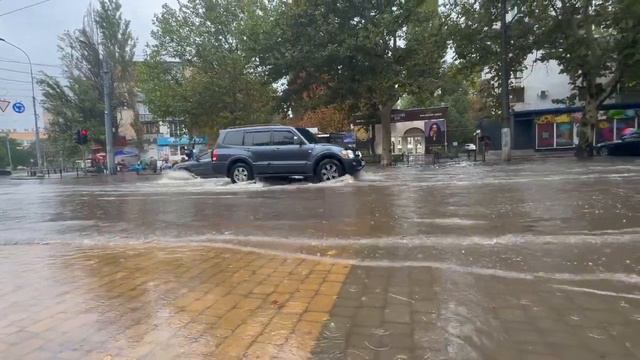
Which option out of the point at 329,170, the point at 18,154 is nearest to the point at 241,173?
the point at 329,170

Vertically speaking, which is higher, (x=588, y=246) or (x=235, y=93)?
(x=235, y=93)

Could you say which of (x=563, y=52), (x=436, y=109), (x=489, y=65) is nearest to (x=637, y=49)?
(x=563, y=52)

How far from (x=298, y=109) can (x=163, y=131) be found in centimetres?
4275

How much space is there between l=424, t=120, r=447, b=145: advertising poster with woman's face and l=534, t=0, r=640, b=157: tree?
1516cm

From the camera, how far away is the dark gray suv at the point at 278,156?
1391 cm

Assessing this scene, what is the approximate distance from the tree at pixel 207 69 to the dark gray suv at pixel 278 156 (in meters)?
15.4

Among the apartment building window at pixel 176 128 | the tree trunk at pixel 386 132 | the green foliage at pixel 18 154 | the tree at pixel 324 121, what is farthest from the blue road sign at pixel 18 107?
the green foliage at pixel 18 154

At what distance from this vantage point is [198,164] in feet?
67.3

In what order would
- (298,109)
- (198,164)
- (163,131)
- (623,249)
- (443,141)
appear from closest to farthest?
(623,249), (198,164), (298,109), (443,141), (163,131)

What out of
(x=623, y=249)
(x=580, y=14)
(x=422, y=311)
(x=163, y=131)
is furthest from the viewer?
(x=163, y=131)

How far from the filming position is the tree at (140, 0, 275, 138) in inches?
1192

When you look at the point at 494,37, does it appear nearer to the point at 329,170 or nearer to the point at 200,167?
the point at 329,170

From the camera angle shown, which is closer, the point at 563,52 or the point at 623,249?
the point at 623,249

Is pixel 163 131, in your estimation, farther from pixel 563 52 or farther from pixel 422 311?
pixel 422 311
